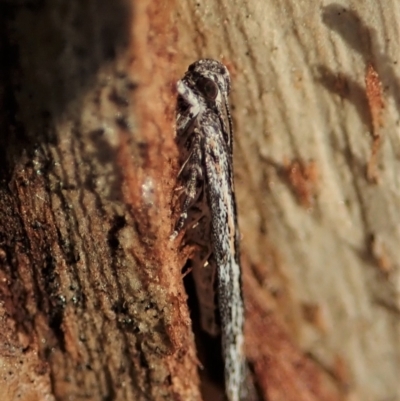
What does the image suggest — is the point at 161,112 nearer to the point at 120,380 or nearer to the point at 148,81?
the point at 148,81

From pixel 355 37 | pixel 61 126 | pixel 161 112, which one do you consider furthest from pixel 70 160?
pixel 355 37

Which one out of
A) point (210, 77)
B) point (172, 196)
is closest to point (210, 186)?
point (172, 196)

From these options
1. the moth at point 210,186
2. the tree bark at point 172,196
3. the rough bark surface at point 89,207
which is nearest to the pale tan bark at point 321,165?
the tree bark at point 172,196

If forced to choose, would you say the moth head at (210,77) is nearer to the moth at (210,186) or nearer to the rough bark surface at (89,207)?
the moth at (210,186)

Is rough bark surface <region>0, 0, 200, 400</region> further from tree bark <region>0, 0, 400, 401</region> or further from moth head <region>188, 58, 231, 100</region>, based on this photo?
moth head <region>188, 58, 231, 100</region>

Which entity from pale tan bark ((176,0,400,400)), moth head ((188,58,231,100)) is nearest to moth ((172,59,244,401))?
moth head ((188,58,231,100))

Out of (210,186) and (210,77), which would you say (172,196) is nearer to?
(210,186)
